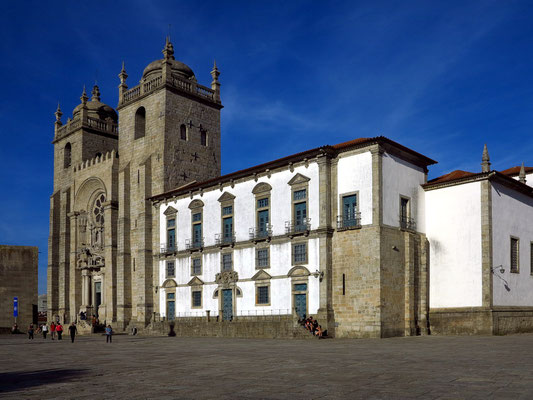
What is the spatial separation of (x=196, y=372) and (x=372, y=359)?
5.47 meters

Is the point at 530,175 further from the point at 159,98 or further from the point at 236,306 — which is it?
the point at 159,98

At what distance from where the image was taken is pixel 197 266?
4006cm

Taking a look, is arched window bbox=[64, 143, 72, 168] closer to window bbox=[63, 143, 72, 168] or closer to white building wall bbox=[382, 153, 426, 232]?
window bbox=[63, 143, 72, 168]

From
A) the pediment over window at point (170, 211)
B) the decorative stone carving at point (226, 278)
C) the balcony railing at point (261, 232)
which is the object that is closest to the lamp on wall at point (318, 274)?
the balcony railing at point (261, 232)

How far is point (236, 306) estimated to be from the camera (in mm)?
36812

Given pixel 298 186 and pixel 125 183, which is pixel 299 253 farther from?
pixel 125 183

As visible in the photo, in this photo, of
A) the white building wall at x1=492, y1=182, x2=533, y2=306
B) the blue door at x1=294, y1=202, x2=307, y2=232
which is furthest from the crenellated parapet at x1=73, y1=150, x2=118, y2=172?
the white building wall at x1=492, y1=182, x2=533, y2=306

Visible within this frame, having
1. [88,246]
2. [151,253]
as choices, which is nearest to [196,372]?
[151,253]

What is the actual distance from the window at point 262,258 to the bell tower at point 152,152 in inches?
436

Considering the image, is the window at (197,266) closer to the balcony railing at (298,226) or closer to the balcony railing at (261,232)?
the balcony railing at (261,232)

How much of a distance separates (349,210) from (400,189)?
3.19 metres

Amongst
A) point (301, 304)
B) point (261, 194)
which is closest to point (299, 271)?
point (301, 304)

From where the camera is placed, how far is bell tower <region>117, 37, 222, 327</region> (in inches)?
1741

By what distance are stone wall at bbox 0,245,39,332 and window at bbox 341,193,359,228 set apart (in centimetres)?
3500
